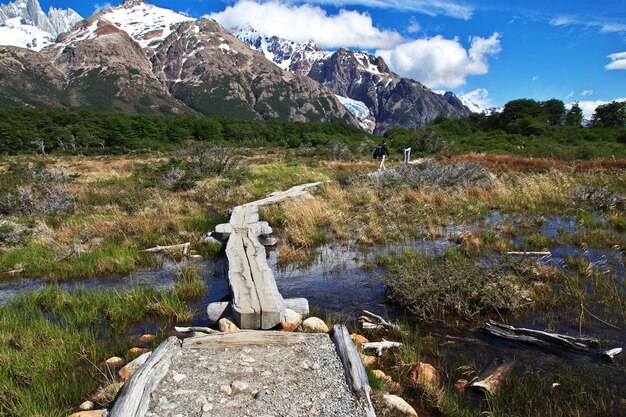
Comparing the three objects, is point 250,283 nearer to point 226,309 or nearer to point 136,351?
point 226,309

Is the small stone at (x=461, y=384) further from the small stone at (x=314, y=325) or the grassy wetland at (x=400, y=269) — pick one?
the small stone at (x=314, y=325)

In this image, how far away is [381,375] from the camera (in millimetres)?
4270

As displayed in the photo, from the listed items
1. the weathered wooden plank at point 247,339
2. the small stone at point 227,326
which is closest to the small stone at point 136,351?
the weathered wooden plank at point 247,339

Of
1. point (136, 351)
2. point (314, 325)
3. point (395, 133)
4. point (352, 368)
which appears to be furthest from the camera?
point (395, 133)

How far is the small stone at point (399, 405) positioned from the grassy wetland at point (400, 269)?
0.86ft

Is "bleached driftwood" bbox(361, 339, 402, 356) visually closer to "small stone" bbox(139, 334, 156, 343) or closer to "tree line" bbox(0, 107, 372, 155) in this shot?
"small stone" bbox(139, 334, 156, 343)

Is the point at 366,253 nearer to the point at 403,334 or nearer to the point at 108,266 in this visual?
the point at 403,334

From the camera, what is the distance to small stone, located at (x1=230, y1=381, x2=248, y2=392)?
12.1 ft

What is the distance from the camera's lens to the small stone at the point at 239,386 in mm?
3692

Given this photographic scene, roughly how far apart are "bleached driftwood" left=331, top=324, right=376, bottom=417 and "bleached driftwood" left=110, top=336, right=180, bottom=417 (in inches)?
73.3

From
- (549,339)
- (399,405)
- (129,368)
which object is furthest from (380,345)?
(129,368)

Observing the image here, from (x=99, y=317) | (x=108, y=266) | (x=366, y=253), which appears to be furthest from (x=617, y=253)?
(x=108, y=266)

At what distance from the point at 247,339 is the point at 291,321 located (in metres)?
0.95

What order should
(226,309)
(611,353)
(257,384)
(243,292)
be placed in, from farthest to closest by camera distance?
(243,292)
(226,309)
(611,353)
(257,384)
